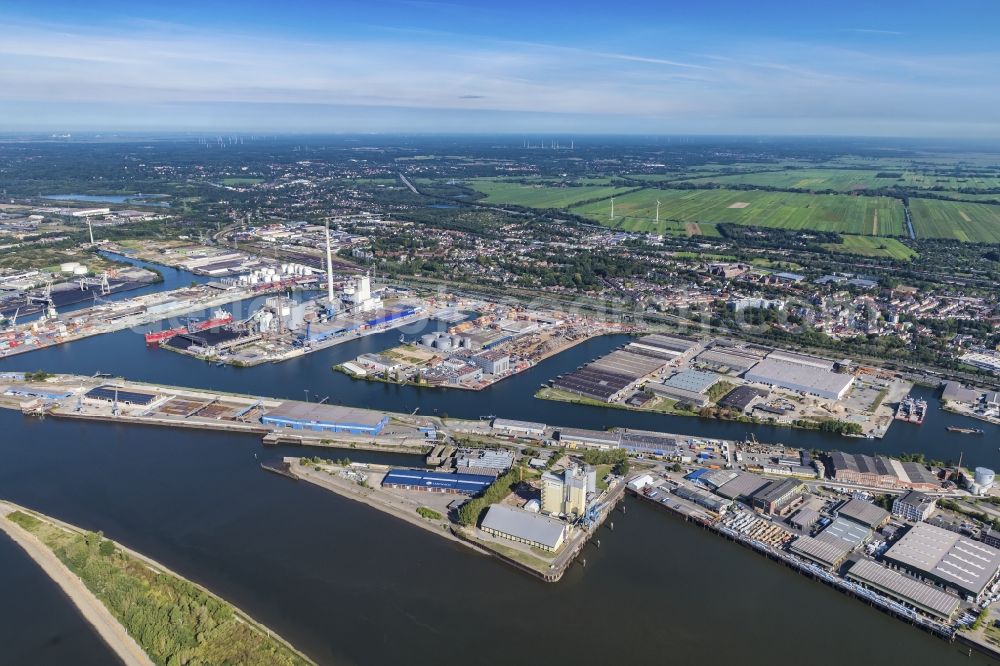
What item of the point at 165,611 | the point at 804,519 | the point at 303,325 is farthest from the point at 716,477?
the point at 303,325

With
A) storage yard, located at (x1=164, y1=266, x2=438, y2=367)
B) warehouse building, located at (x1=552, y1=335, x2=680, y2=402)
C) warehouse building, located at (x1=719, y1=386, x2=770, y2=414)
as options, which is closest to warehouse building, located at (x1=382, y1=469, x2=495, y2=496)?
warehouse building, located at (x1=552, y1=335, x2=680, y2=402)

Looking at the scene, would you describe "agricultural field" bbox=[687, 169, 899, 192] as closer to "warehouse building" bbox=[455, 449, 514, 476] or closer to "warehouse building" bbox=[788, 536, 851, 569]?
"warehouse building" bbox=[788, 536, 851, 569]

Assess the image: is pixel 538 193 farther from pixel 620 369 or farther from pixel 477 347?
pixel 620 369

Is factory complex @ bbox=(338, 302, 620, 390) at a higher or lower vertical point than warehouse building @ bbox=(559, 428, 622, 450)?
higher

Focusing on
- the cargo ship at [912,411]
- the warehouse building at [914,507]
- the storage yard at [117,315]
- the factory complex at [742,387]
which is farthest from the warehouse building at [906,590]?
the storage yard at [117,315]

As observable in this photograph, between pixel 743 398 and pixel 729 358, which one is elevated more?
pixel 729 358

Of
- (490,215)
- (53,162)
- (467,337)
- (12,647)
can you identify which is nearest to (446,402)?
(467,337)

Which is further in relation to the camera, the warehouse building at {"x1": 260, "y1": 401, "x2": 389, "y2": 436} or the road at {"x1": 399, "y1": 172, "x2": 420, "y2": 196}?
the road at {"x1": 399, "y1": 172, "x2": 420, "y2": 196}

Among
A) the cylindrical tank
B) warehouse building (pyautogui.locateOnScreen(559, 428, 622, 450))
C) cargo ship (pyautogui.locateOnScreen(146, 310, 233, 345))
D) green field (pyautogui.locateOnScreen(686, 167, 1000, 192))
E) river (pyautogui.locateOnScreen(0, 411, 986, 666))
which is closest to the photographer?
river (pyautogui.locateOnScreen(0, 411, 986, 666))
